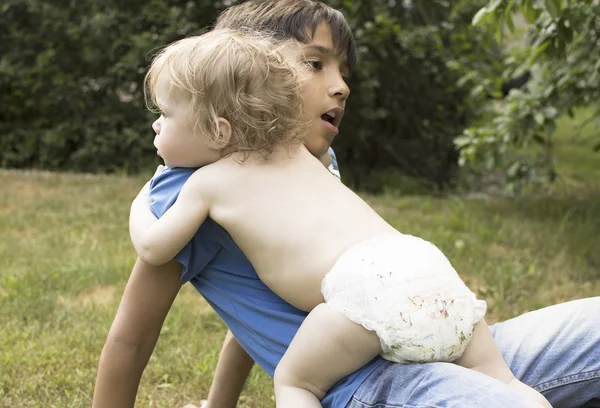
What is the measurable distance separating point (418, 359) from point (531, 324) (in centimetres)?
43

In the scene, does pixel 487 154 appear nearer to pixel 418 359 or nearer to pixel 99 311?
pixel 99 311

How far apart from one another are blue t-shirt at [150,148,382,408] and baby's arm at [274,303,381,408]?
12 centimetres

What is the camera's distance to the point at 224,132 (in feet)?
4.66

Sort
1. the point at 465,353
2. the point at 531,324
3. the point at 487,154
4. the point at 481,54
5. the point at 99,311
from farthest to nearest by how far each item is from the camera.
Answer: the point at 481,54, the point at 487,154, the point at 99,311, the point at 531,324, the point at 465,353

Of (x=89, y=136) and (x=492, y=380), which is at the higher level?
(x=492, y=380)

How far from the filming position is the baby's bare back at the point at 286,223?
1374 mm

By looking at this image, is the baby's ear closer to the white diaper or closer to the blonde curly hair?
the blonde curly hair

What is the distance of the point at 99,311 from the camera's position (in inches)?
106

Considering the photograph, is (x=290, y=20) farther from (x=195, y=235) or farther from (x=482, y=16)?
(x=482, y=16)

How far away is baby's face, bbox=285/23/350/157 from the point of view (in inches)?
64.6

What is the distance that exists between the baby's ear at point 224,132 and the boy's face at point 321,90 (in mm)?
244

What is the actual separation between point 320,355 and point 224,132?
46cm

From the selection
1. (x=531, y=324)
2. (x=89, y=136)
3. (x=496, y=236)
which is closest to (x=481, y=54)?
(x=496, y=236)

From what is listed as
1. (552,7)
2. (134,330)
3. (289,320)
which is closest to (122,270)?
(134,330)
